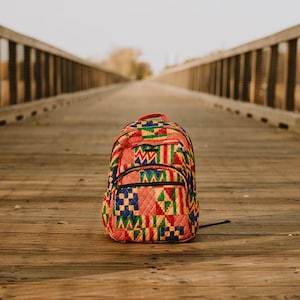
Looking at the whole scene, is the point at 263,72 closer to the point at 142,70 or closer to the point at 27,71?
the point at 27,71

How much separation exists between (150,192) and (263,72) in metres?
8.98

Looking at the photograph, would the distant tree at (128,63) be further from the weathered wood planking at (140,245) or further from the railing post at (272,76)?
the weathered wood planking at (140,245)

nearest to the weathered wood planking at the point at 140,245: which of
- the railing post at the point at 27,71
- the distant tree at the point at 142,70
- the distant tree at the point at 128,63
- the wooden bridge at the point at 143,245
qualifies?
the wooden bridge at the point at 143,245

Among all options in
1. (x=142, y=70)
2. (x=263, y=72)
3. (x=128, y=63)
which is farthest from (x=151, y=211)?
(x=142, y=70)

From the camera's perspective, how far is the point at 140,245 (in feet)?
10.8

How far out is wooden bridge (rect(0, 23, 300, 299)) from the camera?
8.83 ft

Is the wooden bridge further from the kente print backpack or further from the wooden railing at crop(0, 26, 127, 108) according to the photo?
the wooden railing at crop(0, 26, 127, 108)

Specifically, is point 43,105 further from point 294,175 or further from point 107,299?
point 107,299

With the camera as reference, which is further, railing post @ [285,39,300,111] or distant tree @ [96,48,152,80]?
distant tree @ [96,48,152,80]

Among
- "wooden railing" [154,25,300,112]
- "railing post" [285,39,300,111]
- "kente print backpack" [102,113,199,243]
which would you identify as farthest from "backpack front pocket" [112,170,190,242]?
"railing post" [285,39,300,111]

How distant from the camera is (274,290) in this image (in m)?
2.64

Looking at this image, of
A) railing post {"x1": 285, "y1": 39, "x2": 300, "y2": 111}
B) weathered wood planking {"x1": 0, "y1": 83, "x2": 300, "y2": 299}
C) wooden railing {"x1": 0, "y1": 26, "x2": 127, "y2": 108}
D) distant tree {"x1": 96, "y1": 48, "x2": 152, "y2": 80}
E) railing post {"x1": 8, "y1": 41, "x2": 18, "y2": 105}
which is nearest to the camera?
weathered wood planking {"x1": 0, "y1": 83, "x2": 300, "y2": 299}

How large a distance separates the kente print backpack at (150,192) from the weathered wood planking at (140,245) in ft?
0.23

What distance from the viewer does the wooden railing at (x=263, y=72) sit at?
9.51 metres
